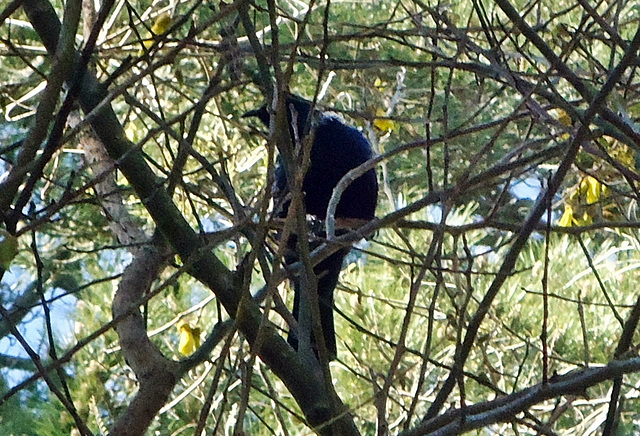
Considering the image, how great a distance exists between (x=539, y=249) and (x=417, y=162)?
0.72m

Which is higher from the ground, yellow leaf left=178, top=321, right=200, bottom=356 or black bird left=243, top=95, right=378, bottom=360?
black bird left=243, top=95, right=378, bottom=360

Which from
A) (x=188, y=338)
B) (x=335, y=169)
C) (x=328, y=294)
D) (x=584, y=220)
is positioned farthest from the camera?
(x=335, y=169)

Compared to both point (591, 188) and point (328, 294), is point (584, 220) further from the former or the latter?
point (328, 294)

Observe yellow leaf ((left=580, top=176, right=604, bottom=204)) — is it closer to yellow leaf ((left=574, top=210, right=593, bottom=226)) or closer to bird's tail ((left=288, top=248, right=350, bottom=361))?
yellow leaf ((left=574, top=210, right=593, bottom=226))

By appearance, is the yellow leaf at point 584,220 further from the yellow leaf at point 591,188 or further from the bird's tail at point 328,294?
the bird's tail at point 328,294

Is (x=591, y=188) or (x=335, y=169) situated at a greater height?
(x=335, y=169)

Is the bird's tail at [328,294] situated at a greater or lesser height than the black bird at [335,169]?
lesser

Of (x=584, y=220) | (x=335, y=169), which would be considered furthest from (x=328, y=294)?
(x=584, y=220)

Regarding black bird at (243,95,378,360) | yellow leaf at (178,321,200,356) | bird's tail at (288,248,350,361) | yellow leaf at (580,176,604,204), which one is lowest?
yellow leaf at (580,176,604,204)

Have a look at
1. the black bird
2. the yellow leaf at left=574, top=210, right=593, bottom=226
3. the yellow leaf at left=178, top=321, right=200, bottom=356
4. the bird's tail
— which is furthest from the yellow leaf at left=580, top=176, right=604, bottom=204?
the black bird

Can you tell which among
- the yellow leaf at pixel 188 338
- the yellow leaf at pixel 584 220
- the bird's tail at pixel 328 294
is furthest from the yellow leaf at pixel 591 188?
the yellow leaf at pixel 188 338

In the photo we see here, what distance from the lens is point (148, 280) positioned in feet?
4.86

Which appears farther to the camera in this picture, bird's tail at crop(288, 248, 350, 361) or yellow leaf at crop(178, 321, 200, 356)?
bird's tail at crop(288, 248, 350, 361)

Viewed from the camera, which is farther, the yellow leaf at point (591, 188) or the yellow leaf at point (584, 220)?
the yellow leaf at point (584, 220)
